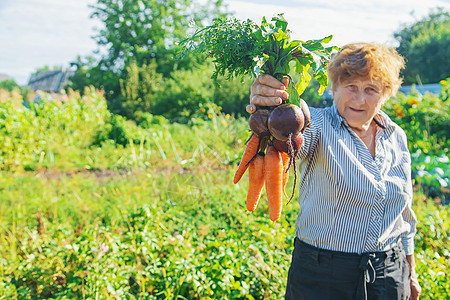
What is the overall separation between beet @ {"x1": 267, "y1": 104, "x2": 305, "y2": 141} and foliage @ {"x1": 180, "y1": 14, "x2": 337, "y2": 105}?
0.27ft

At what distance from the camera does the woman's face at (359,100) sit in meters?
1.73

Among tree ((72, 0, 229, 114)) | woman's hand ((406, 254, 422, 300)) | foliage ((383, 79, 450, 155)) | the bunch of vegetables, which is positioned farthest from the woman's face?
tree ((72, 0, 229, 114))

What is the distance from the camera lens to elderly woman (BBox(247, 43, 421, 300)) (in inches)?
64.7

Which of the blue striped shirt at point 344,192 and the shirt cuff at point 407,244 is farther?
the shirt cuff at point 407,244

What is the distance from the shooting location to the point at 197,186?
435 cm

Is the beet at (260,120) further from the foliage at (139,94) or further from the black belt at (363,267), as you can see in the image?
the foliage at (139,94)

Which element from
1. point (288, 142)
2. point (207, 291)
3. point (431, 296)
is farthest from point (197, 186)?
point (288, 142)

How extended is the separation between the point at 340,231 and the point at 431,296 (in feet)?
4.15

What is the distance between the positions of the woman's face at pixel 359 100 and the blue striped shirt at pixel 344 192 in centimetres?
5

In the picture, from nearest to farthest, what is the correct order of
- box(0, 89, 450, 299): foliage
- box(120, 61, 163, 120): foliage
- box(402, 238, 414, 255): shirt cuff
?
box(402, 238, 414, 255): shirt cuff
box(0, 89, 450, 299): foliage
box(120, 61, 163, 120): foliage

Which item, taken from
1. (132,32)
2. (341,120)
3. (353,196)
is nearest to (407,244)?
(353,196)

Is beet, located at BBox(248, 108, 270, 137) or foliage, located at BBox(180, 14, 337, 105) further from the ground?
foliage, located at BBox(180, 14, 337, 105)

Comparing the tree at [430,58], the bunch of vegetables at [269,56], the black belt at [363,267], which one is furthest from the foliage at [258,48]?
the tree at [430,58]

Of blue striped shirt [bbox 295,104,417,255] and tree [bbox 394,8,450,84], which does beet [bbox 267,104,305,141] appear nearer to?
blue striped shirt [bbox 295,104,417,255]
